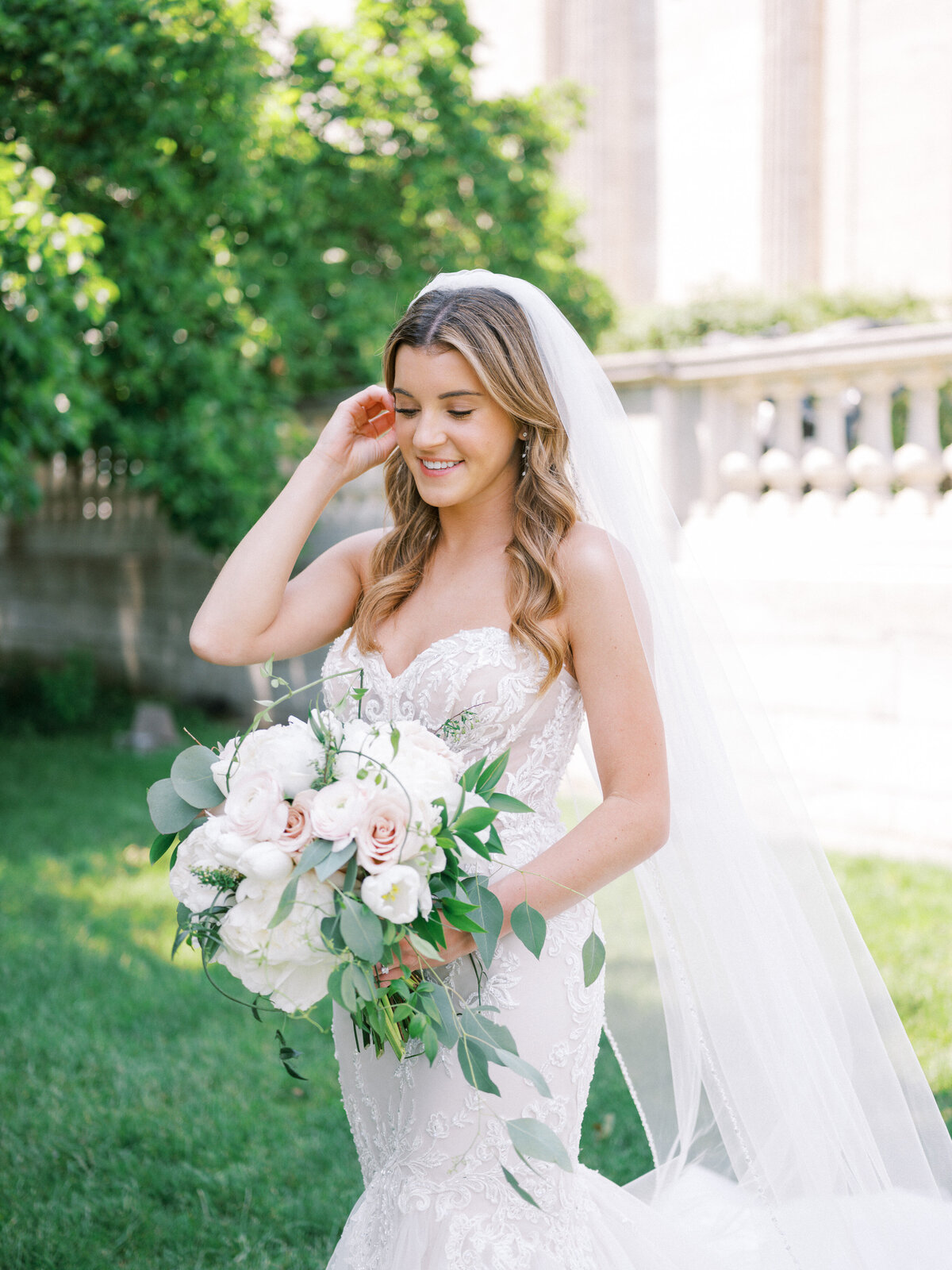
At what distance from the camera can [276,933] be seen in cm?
174

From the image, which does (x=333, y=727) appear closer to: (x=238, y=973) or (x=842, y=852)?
(x=238, y=973)

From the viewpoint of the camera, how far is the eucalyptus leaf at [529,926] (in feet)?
6.38

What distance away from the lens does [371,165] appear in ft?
33.3

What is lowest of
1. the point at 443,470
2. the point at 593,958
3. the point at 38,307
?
the point at 593,958

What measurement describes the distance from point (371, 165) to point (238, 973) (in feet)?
31.8

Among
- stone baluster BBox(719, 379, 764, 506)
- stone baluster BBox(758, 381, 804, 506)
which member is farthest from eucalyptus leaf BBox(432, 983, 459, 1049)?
stone baluster BBox(719, 379, 764, 506)

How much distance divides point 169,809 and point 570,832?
0.76 metres

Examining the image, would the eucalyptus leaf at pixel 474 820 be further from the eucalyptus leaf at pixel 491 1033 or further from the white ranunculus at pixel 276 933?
the eucalyptus leaf at pixel 491 1033

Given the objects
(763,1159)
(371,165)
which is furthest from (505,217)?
(763,1159)

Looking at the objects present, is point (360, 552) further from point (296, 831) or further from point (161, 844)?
point (296, 831)

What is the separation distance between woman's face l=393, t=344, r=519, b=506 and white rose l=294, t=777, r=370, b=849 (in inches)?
31.1

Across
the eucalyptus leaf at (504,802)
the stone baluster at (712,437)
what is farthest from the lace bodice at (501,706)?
the stone baluster at (712,437)

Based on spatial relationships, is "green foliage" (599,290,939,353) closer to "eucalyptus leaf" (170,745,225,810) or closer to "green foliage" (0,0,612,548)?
"green foliage" (0,0,612,548)

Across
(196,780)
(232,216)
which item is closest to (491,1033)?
(196,780)
